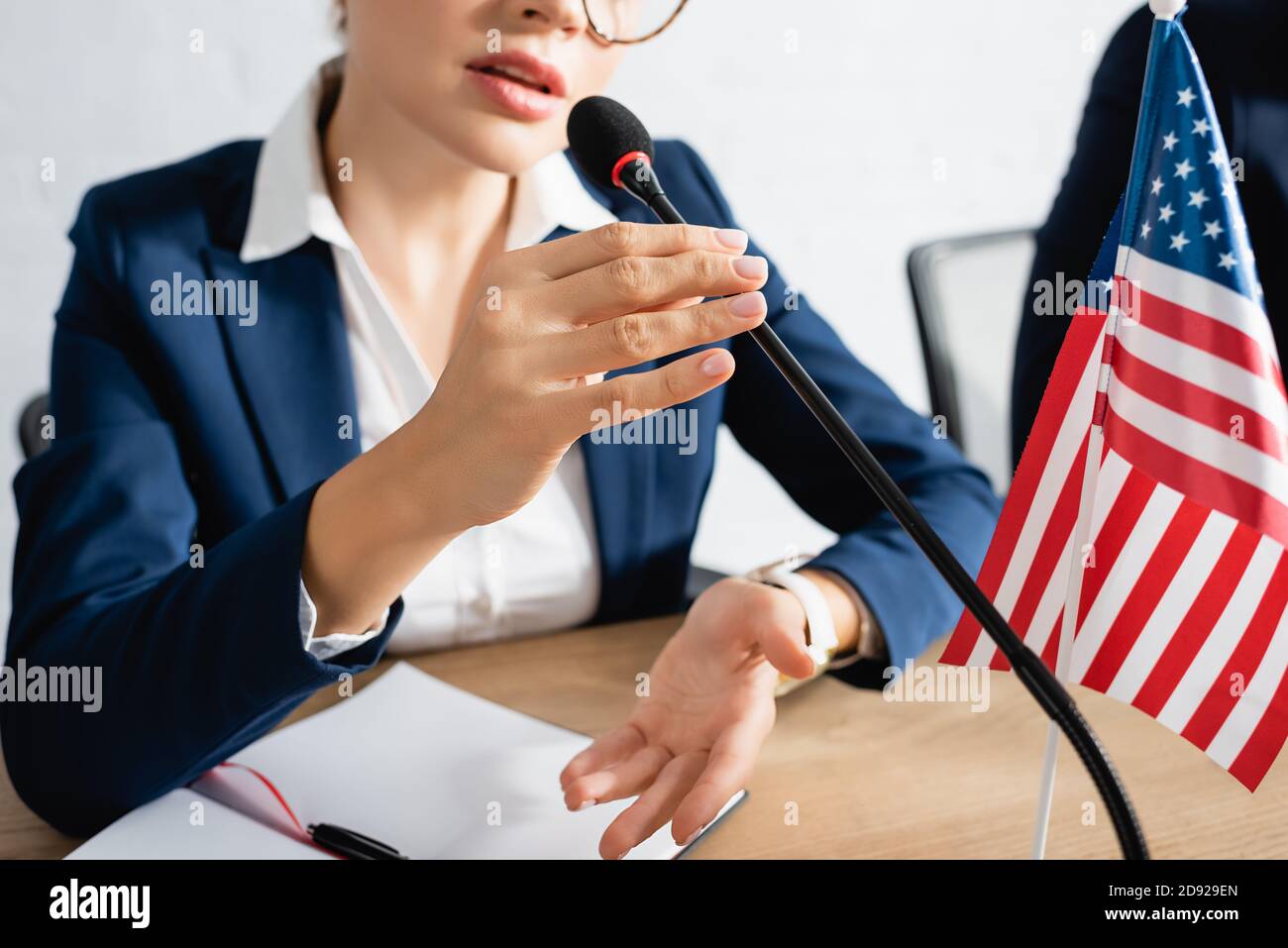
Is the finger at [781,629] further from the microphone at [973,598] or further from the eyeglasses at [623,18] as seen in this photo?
the eyeglasses at [623,18]

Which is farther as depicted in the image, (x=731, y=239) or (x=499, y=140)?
(x=499, y=140)

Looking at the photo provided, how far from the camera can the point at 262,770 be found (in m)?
0.71

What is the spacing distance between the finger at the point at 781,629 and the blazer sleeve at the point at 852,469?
0.09 m

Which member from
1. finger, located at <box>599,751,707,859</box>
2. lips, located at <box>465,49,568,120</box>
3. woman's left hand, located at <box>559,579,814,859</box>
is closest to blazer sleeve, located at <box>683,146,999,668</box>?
woman's left hand, located at <box>559,579,814,859</box>

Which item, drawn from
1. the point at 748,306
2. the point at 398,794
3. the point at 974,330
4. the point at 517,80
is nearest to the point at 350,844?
the point at 398,794

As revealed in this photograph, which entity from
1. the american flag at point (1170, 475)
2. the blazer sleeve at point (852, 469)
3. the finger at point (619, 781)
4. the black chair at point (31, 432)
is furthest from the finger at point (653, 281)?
the black chair at point (31, 432)

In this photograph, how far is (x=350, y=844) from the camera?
0.63 metres

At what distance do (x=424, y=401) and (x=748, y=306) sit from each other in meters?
0.50

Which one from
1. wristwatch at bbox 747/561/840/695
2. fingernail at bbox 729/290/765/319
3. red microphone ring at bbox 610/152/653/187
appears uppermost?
red microphone ring at bbox 610/152/653/187

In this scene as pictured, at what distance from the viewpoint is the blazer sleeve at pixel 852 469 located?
2.82 ft

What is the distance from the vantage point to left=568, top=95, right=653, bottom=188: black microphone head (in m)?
0.56

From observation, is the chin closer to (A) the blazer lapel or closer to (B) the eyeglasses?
(B) the eyeglasses

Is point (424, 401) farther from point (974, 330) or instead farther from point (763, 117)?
point (763, 117)

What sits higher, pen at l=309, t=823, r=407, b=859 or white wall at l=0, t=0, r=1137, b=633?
white wall at l=0, t=0, r=1137, b=633
